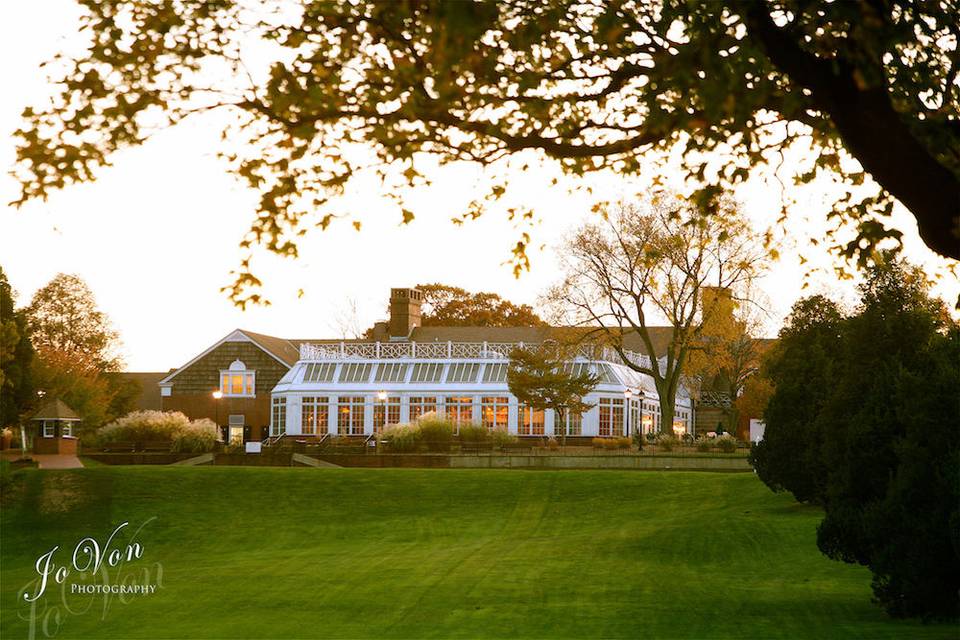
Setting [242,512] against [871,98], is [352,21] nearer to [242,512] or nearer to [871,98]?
[871,98]

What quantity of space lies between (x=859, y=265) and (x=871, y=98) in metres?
1.86

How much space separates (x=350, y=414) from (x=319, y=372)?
276cm

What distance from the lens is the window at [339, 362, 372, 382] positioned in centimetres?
5734

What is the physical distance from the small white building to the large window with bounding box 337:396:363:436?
0.16ft

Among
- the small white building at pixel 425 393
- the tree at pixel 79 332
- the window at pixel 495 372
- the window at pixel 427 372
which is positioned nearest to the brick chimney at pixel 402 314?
the small white building at pixel 425 393

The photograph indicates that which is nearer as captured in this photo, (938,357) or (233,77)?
(233,77)

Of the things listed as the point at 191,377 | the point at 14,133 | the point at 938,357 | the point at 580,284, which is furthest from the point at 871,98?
the point at 191,377

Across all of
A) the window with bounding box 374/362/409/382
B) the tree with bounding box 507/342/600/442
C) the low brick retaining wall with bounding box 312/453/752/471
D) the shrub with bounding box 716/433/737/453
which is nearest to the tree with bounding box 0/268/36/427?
the low brick retaining wall with bounding box 312/453/752/471

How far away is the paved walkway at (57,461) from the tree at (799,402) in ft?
69.7

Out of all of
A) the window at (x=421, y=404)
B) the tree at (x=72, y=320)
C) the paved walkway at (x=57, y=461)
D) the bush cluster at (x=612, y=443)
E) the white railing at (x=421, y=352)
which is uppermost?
the tree at (x=72, y=320)

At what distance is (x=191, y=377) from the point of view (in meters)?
63.0

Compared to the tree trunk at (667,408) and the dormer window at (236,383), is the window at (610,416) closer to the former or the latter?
the tree trunk at (667,408)

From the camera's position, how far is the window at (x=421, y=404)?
185ft

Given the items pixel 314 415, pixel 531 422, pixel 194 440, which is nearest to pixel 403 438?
pixel 194 440
